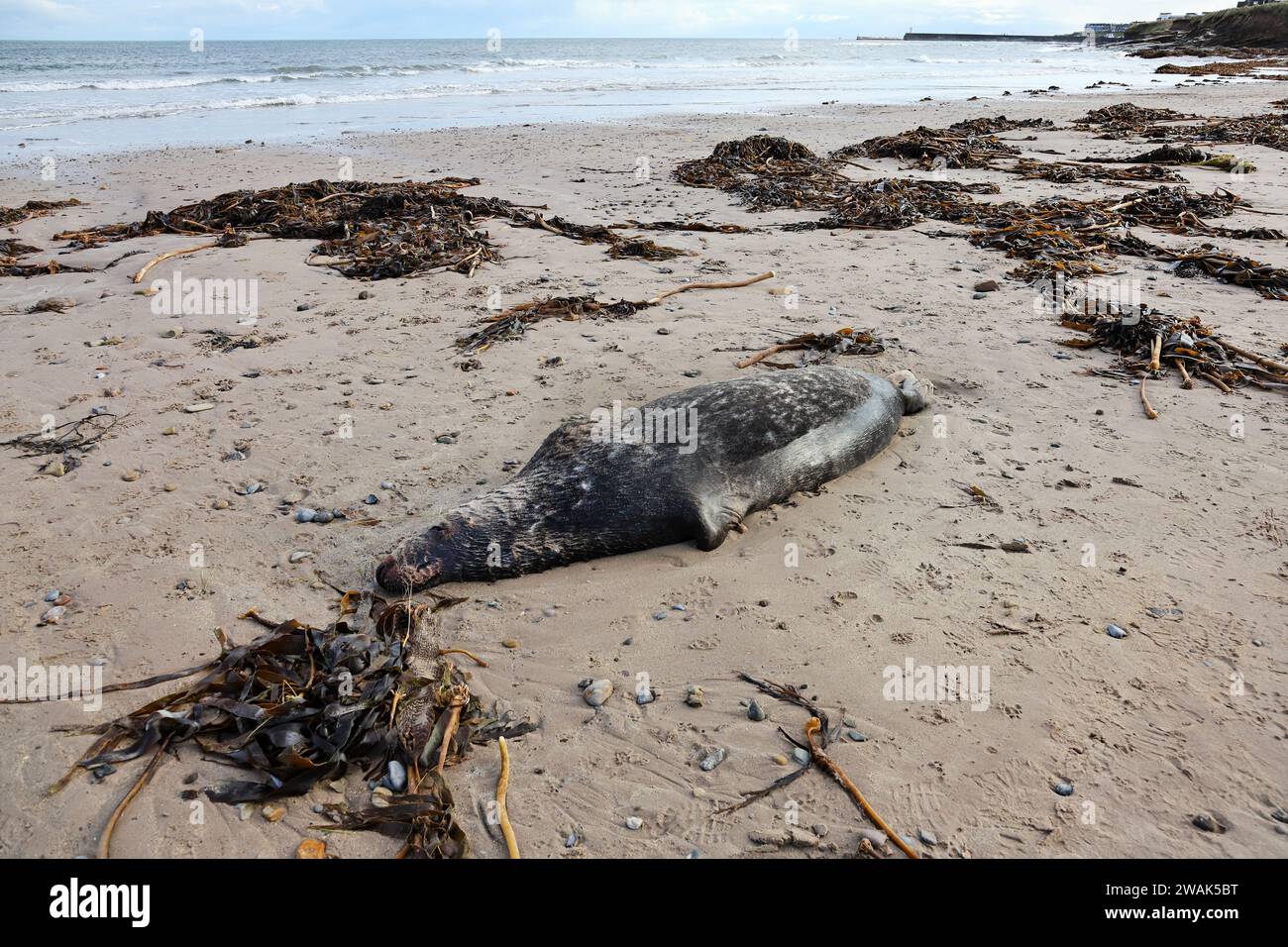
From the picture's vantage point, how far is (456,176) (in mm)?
12867

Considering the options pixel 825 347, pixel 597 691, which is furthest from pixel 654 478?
pixel 825 347

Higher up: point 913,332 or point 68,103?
point 68,103

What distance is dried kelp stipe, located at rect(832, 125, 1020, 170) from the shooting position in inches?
511

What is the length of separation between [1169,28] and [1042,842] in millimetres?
82233

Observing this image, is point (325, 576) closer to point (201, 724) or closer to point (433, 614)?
point (433, 614)

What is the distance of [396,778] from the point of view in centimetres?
267

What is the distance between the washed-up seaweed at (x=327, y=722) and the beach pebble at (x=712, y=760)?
68 centimetres

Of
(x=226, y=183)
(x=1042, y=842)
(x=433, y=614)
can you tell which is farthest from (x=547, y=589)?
(x=226, y=183)

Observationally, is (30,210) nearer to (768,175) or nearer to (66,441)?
(66,441)

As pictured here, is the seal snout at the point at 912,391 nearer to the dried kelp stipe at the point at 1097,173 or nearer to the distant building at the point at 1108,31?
the dried kelp stipe at the point at 1097,173

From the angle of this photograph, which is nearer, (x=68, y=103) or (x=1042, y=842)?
(x=1042, y=842)

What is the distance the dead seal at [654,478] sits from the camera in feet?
12.3

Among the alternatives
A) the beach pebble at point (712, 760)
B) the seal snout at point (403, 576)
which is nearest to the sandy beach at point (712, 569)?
the beach pebble at point (712, 760)

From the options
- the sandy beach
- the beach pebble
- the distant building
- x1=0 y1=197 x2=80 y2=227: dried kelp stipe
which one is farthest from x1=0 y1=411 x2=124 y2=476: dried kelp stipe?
the distant building
